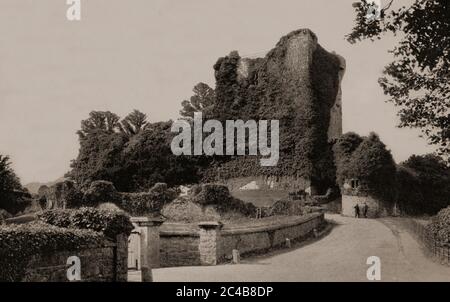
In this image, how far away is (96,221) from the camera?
14.8 metres

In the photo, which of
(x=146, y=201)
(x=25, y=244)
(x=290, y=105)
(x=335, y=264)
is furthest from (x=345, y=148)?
(x=25, y=244)

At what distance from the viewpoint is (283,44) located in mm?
54219

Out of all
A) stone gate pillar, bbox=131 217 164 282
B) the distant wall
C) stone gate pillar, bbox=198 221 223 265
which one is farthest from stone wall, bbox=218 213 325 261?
the distant wall

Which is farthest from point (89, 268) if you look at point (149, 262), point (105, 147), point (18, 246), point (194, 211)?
point (105, 147)

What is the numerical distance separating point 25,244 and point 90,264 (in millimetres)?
2219

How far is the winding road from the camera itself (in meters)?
16.6

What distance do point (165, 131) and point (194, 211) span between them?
19892mm

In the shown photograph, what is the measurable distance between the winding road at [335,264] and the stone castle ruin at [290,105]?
21.2 metres

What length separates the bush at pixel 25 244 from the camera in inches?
457

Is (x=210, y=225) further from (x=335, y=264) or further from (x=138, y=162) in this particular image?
(x=138, y=162)

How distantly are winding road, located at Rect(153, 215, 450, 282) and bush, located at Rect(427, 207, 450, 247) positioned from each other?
83 cm

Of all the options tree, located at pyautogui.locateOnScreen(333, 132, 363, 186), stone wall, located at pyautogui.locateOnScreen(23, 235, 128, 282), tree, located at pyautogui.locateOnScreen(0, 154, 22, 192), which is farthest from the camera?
tree, located at pyautogui.locateOnScreen(333, 132, 363, 186)

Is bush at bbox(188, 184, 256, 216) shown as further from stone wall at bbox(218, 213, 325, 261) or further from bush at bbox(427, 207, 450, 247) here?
bush at bbox(427, 207, 450, 247)

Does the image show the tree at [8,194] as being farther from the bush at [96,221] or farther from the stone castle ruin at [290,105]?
the bush at [96,221]
